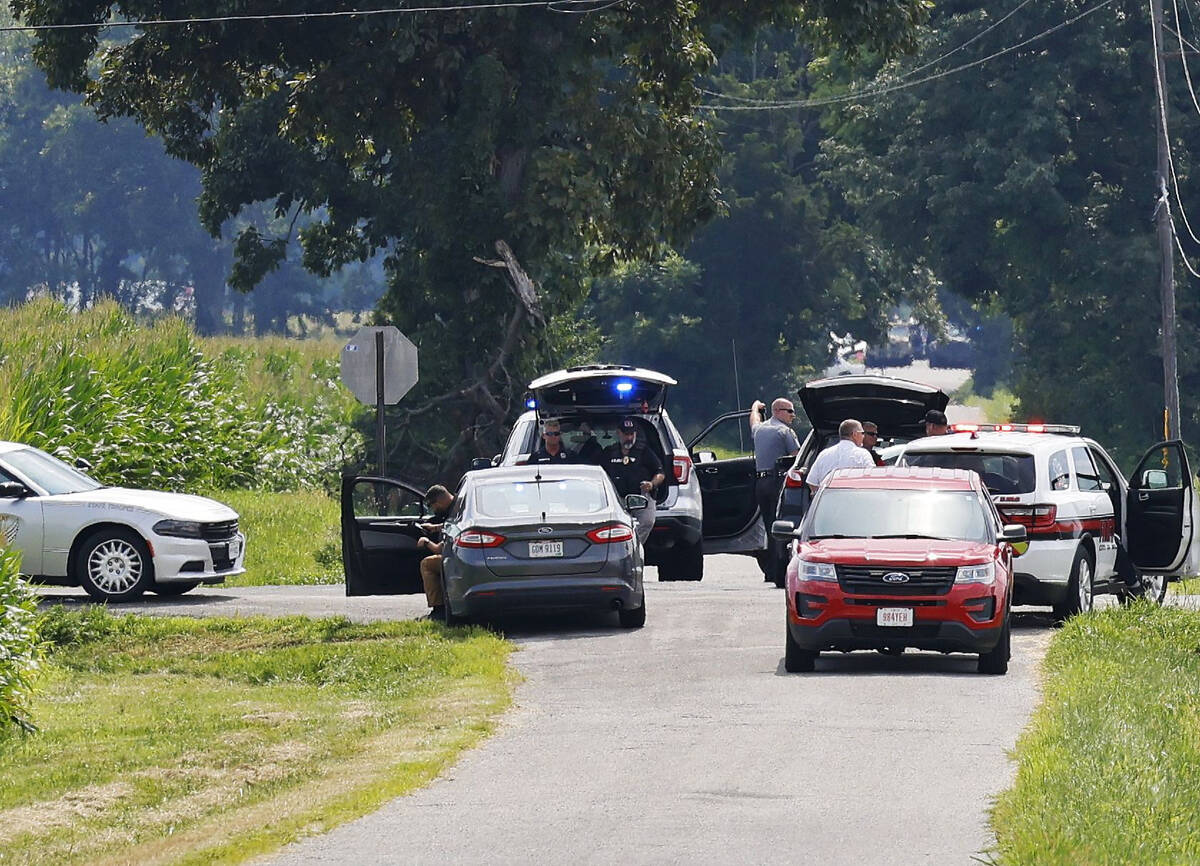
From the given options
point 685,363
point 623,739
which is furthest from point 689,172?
point 685,363

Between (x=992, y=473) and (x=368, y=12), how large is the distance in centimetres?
1740

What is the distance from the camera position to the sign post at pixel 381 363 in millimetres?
28484

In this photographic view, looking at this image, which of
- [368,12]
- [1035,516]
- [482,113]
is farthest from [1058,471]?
[482,113]

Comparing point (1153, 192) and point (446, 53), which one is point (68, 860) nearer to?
point (446, 53)

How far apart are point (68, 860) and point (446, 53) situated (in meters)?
26.1

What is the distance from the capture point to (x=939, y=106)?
2302 inches

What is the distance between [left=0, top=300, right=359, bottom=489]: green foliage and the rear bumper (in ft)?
37.9

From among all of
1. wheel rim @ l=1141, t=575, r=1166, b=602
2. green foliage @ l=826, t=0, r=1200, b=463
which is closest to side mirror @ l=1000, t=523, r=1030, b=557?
wheel rim @ l=1141, t=575, r=1166, b=602

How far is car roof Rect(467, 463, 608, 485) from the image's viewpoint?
19.4 m

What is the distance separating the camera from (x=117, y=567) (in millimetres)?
23031

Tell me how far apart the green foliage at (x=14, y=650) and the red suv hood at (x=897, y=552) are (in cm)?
553

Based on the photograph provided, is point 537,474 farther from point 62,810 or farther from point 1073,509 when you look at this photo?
point 62,810

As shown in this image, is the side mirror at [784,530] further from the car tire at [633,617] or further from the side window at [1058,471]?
the side window at [1058,471]

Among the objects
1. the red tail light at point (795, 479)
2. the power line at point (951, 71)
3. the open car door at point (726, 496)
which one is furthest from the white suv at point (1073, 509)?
the power line at point (951, 71)
